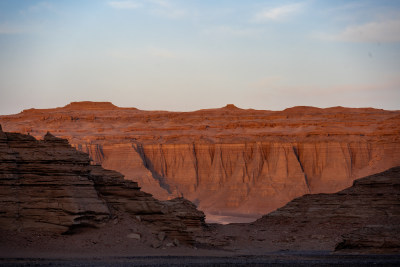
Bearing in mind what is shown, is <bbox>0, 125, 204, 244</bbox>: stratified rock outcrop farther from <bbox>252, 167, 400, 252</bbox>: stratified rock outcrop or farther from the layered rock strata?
<bbox>252, 167, 400, 252</bbox>: stratified rock outcrop

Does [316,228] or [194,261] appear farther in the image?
[316,228]

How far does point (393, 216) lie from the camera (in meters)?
42.9

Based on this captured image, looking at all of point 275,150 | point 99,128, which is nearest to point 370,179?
point 275,150

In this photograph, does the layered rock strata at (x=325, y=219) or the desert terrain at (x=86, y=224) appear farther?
the layered rock strata at (x=325, y=219)

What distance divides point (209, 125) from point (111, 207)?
60430 millimetres

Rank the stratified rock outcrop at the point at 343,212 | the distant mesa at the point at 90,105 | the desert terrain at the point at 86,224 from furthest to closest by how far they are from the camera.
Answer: the distant mesa at the point at 90,105, the stratified rock outcrop at the point at 343,212, the desert terrain at the point at 86,224

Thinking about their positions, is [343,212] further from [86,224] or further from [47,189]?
[47,189]

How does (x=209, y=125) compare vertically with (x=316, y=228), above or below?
above

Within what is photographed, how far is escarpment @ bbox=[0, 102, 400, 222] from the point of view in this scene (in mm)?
78062

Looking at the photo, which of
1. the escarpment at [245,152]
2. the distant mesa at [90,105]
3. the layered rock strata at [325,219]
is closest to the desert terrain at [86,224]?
the layered rock strata at [325,219]

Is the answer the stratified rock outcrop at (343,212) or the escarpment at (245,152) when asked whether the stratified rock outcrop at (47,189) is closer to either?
the stratified rock outcrop at (343,212)

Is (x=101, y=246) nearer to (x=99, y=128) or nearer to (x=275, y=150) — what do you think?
(x=275, y=150)

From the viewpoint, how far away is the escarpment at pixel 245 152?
78.1m

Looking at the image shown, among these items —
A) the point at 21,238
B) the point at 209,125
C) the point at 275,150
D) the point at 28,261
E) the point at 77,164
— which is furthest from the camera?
the point at 209,125
